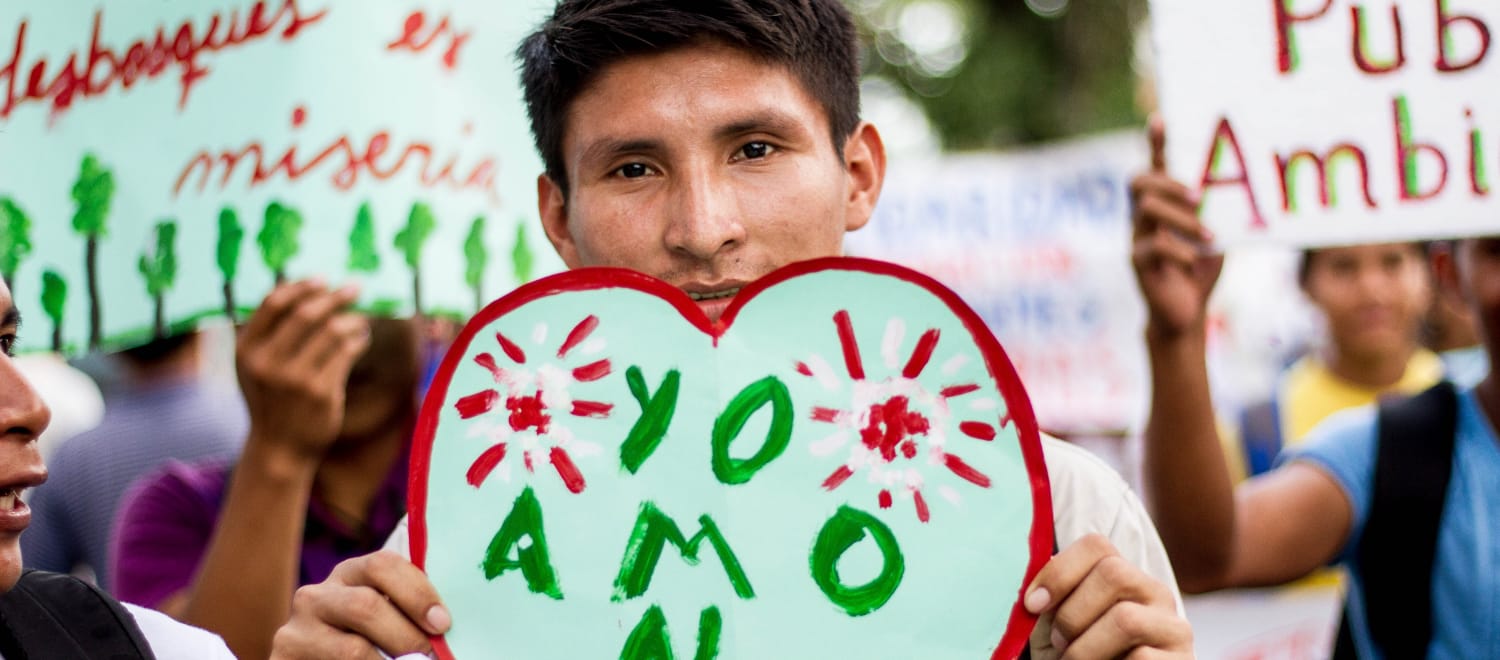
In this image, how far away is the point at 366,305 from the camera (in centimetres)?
206

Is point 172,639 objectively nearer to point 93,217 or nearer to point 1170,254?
point 93,217

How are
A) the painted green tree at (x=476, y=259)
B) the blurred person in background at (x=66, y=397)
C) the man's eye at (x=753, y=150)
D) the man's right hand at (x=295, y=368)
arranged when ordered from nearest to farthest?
the man's eye at (x=753, y=150) → the man's right hand at (x=295, y=368) → the painted green tree at (x=476, y=259) → the blurred person in background at (x=66, y=397)

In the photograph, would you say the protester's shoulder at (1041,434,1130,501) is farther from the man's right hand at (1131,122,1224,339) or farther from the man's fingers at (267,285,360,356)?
the man's fingers at (267,285,360,356)

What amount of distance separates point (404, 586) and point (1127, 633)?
2.18 ft

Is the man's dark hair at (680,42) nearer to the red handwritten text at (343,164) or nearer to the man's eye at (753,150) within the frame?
the man's eye at (753,150)

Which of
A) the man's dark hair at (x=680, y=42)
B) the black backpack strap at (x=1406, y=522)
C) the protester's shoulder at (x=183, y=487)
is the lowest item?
the black backpack strap at (x=1406, y=522)

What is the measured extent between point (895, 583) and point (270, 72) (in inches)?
53.2

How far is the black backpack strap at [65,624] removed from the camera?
4.34 feet

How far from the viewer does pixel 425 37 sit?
223 cm

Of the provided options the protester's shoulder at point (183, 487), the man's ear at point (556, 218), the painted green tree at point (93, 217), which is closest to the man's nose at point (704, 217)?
the man's ear at point (556, 218)

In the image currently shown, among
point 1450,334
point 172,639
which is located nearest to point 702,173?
point 172,639

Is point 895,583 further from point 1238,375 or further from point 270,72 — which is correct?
point 1238,375

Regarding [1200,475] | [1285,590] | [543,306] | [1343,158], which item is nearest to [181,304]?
[543,306]

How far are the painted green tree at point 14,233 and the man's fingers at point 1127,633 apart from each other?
1.55 meters
